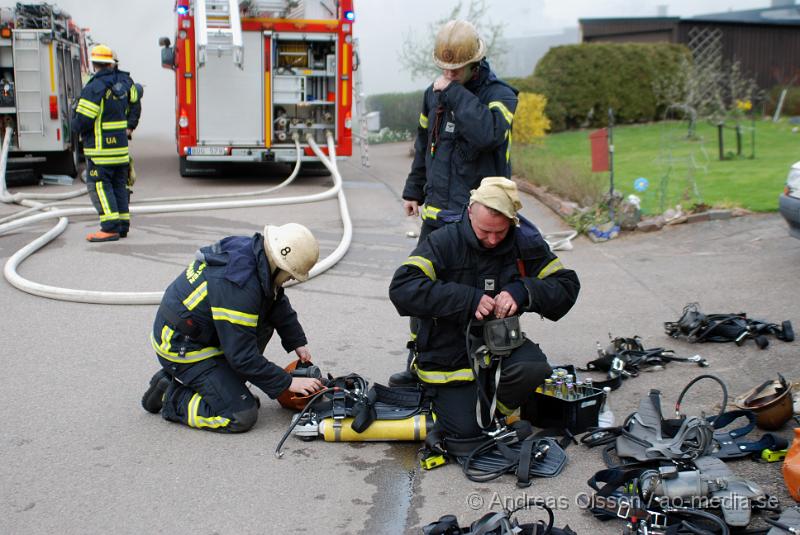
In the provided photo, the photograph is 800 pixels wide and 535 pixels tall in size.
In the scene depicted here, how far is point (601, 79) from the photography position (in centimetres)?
2277

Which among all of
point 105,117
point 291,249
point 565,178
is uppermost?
point 105,117

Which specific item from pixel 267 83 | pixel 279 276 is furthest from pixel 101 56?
pixel 279 276

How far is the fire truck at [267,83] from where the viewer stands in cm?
1287

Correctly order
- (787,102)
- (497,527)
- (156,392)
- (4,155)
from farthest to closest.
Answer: (787,102) < (4,155) < (156,392) < (497,527)

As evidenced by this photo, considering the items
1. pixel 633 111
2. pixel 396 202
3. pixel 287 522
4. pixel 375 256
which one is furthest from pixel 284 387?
pixel 633 111

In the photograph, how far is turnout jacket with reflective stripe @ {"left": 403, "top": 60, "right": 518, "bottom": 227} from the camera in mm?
4832

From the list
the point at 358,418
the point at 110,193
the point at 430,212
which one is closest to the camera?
the point at 358,418

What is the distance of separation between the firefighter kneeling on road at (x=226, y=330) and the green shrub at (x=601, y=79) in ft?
59.2

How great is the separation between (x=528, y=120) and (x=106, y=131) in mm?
9580

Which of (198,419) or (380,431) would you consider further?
→ (198,419)

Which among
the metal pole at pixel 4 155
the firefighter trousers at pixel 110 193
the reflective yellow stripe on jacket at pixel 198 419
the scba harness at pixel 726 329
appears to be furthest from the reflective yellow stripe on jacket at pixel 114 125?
the scba harness at pixel 726 329

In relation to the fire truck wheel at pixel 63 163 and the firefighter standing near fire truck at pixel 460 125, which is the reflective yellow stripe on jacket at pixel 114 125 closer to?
the firefighter standing near fire truck at pixel 460 125

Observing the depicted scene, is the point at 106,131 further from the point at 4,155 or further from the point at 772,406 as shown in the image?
the point at 772,406

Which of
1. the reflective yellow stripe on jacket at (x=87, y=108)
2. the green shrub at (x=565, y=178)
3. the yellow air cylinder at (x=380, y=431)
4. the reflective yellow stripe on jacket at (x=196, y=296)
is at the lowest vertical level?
the yellow air cylinder at (x=380, y=431)
